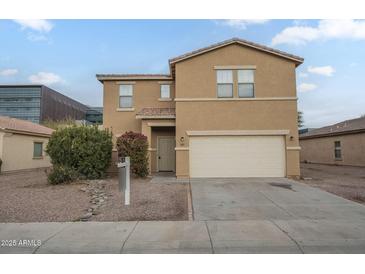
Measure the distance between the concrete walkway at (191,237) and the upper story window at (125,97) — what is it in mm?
10928

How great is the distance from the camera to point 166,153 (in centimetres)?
1562

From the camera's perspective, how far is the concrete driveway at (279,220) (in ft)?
14.0

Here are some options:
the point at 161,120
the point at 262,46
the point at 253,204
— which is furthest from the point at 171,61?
the point at 253,204

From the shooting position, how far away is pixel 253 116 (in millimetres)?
12859

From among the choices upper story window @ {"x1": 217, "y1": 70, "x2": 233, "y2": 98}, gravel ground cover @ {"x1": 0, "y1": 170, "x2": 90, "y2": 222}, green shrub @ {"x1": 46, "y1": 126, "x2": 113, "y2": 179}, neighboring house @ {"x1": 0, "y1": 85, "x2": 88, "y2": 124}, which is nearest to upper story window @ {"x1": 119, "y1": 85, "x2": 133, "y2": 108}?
green shrub @ {"x1": 46, "y1": 126, "x2": 113, "y2": 179}

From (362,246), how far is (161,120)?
10.9m

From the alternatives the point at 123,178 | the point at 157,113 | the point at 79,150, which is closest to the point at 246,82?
the point at 157,113

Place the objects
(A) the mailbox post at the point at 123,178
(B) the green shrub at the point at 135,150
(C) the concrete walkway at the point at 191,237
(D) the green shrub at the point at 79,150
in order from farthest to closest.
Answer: (B) the green shrub at the point at 135,150 → (D) the green shrub at the point at 79,150 → (A) the mailbox post at the point at 123,178 → (C) the concrete walkway at the point at 191,237

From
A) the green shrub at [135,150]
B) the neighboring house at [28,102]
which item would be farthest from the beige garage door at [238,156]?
the neighboring house at [28,102]

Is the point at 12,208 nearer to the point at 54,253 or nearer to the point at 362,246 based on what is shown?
the point at 54,253

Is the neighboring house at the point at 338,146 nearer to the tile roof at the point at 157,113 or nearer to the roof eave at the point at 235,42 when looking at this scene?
the roof eave at the point at 235,42

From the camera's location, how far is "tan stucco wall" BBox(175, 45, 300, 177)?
12.8 m

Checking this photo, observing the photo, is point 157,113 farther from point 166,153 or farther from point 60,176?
point 60,176

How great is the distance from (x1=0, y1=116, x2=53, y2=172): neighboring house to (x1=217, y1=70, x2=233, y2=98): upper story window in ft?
49.3
